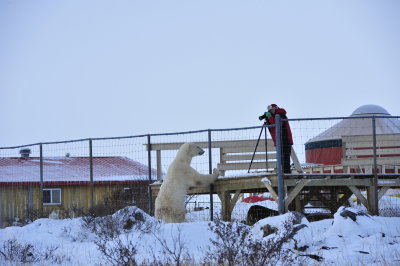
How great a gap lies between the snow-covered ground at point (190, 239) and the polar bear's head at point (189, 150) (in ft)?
8.34

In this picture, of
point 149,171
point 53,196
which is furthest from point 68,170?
point 149,171

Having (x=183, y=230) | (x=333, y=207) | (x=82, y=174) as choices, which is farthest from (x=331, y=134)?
(x=183, y=230)

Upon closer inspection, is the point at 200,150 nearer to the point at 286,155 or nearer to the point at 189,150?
the point at 189,150

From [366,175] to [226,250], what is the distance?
6137 millimetres

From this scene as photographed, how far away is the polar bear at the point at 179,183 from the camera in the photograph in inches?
453

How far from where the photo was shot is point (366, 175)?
39.1 feet

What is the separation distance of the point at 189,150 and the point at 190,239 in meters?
4.07

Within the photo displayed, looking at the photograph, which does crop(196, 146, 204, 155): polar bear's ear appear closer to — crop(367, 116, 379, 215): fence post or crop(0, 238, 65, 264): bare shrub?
crop(367, 116, 379, 215): fence post

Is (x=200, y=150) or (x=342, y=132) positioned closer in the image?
(x=200, y=150)

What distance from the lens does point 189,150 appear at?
40.8 ft

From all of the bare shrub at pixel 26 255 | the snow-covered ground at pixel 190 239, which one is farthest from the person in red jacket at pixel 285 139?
the bare shrub at pixel 26 255

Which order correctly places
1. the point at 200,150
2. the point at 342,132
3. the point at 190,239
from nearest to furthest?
the point at 190,239 < the point at 200,150 < the point at 342,132

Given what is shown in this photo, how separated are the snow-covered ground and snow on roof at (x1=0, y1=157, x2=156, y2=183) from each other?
13.7 metres


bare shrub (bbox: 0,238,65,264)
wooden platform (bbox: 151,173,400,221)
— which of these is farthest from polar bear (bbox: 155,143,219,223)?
bare shrub (bbox: 0,238,65,264)
